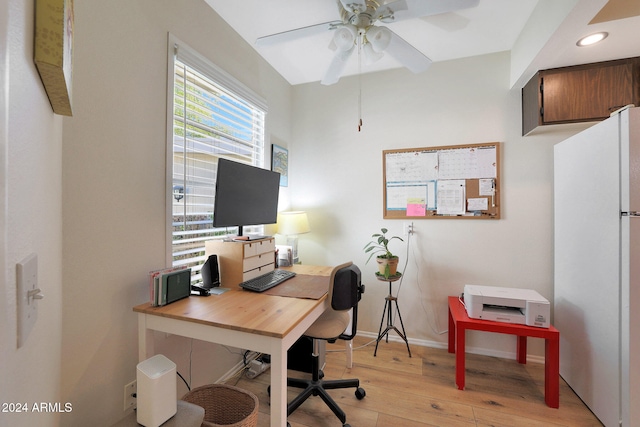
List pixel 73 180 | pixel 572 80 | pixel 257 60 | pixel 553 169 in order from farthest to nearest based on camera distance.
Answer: pixel 257 60
pixel 553 169
pixel 572 80
pixel 73 180

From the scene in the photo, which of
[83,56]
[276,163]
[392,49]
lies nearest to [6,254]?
[83,56]

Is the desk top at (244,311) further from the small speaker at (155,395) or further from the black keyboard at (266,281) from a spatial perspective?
the small speaker at (155,395)

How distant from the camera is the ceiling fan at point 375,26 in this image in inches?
56.9

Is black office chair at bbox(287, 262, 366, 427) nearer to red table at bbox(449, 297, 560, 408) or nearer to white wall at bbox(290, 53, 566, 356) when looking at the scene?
red table at bbox(449, 297, 560, 408)

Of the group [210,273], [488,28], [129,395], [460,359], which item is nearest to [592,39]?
[488,28]

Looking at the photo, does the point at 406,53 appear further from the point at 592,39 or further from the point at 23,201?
the point at 23,201

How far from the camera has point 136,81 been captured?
1.42m

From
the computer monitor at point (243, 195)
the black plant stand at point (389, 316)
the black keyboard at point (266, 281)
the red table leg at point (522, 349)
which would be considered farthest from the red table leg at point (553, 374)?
the computer monitor at point (243, 195)

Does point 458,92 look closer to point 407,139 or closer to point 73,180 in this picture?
point 407,139

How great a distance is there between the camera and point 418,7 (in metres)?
1.46

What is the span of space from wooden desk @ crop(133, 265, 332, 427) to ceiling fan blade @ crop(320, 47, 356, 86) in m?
1.59

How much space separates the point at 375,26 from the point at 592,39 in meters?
1.40

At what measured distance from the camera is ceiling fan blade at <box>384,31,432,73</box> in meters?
1.75

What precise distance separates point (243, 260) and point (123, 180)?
77 cm
